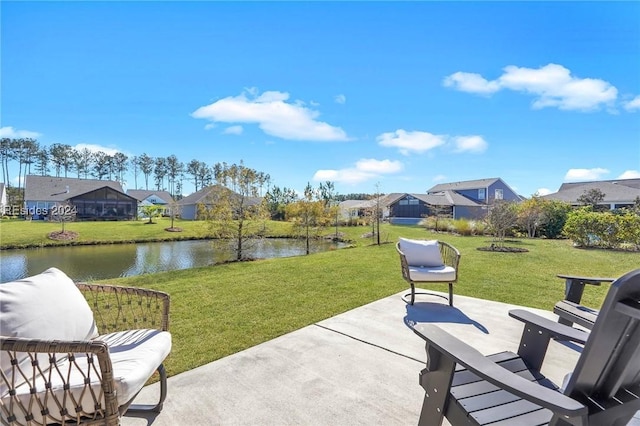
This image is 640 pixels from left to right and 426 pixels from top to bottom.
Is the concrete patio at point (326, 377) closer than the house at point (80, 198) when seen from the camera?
Yes

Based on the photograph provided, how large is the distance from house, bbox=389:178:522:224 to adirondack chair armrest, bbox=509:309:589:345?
92.9 feet

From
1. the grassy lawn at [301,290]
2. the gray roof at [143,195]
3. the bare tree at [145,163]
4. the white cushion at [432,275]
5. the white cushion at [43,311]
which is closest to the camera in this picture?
the white cushion at [43,311]

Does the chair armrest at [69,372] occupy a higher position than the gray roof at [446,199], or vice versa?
the gray roof at [446,199]

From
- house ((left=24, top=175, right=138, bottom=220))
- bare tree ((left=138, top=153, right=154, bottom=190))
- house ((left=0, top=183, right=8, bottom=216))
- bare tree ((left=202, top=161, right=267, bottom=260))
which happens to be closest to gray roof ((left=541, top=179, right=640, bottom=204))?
bare tree ((left=202, top=161, right=267, bottom=260))

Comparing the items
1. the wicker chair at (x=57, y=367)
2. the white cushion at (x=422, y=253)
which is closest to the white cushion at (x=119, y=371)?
the wicker chair at (x=57, y=367)

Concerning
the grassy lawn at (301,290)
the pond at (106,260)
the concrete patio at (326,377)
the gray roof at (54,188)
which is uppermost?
the gray roof at (54,188)

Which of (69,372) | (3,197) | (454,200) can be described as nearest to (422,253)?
(69,372)

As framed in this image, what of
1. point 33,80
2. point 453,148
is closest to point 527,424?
point 33,80

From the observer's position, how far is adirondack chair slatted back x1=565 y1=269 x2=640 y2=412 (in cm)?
90

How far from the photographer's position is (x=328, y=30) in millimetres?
7078

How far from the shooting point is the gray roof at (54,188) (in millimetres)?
30831

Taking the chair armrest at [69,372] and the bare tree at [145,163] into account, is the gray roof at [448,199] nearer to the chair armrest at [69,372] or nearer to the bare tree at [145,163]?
the chair armrest at [69,372]

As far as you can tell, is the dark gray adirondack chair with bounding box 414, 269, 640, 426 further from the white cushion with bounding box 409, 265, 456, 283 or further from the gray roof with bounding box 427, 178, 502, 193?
the gray roof with bounding box 427, 178, 502, 193

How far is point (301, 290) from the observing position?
5.15 meters
